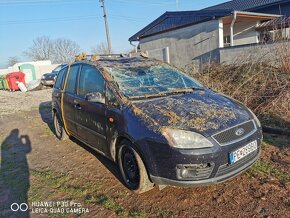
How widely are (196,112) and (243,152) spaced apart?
0.73m

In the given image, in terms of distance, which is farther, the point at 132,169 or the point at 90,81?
the point at 90,81

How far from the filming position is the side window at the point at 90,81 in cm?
396

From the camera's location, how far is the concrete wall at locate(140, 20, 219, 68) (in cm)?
1365

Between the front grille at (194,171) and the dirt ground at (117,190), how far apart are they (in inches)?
17.3

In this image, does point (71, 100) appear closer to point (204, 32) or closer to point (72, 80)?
point (72, 80)

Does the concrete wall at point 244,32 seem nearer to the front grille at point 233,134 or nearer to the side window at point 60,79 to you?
the side window at point 60,79

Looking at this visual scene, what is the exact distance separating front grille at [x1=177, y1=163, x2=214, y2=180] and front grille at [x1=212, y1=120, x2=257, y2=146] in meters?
0.30

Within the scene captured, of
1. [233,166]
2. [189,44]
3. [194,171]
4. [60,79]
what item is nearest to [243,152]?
[233,166]

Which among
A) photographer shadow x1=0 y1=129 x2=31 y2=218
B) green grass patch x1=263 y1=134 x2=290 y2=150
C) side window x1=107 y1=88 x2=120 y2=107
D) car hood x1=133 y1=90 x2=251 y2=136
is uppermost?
side window x1=107 y1=88 x2=120 y2=107

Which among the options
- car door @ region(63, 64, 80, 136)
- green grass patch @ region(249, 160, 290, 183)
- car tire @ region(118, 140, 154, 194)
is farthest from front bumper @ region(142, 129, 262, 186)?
car door @ region(63, 64, 80, 136)

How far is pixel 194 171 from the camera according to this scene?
9.28 ft

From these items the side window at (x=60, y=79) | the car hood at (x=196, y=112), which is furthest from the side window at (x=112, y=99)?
the side window at (x=60, y=79)

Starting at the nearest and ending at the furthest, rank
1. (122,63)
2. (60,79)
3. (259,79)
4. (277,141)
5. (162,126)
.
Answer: (162,126) → (122,63) → (277,141) → (60,79) → (259,79)

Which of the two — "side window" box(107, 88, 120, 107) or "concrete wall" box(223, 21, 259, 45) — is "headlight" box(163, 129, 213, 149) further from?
"concrete wall" box(223, 21, 259, 45)
